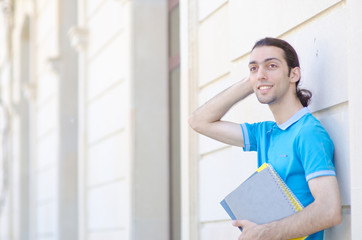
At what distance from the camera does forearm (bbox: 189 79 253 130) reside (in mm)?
3775

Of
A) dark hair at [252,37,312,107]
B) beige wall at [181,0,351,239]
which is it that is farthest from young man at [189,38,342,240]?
beige wall at [181,0,351,239]

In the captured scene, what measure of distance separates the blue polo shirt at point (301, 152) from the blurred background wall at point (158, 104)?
137mm

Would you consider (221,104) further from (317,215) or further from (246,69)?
(317,215)

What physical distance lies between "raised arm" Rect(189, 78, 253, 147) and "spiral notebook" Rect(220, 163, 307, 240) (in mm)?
575

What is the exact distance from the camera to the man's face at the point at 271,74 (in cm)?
333

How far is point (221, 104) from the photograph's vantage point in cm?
388

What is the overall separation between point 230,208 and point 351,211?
564 mm

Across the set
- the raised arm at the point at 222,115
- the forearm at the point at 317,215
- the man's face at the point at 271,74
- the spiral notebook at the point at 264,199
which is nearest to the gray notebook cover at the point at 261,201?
the spiral notebook at the point at 264,199

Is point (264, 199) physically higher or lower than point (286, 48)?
lower

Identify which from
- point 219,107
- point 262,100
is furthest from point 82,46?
point 262,100

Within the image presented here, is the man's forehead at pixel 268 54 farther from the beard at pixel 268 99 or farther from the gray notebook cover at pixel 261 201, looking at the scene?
the gray notebook cover at pixel 261 201

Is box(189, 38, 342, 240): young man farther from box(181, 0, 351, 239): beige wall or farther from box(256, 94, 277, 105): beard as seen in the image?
box(181, 0, 351, 239): beige wall

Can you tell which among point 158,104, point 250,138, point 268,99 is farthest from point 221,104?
point 158,104

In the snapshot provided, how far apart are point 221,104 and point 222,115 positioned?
0.22 feet
